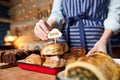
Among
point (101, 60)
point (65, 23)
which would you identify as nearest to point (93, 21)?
point (65, 23)

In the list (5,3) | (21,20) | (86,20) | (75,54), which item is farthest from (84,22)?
(5,3)

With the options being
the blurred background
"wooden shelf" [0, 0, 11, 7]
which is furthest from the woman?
"wooden shelf" [0, 0, 11, 7]

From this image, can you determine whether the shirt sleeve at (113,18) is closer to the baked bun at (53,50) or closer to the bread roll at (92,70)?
the baked bun at (53,50)

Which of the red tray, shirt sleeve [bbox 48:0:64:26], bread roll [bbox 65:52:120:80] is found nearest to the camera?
bread roll [bbox 65:52:120:80]

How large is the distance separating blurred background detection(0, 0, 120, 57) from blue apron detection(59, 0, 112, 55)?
235 centimetres

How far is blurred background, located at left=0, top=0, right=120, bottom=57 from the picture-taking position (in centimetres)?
391

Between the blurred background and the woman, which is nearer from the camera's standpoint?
the woman

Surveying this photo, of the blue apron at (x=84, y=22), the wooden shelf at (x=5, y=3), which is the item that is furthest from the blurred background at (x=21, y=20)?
the blue apron at (x=84, y=22)

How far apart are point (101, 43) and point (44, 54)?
0.29 metres

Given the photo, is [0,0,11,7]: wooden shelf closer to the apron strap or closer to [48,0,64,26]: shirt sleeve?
[48,0,64,26]: shirt sleeve

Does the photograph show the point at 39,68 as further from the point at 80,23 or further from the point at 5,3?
the point at 5,3

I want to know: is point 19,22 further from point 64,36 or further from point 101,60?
point 101,60

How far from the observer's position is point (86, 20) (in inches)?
47.6

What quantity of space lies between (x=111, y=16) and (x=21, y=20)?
148 inches
